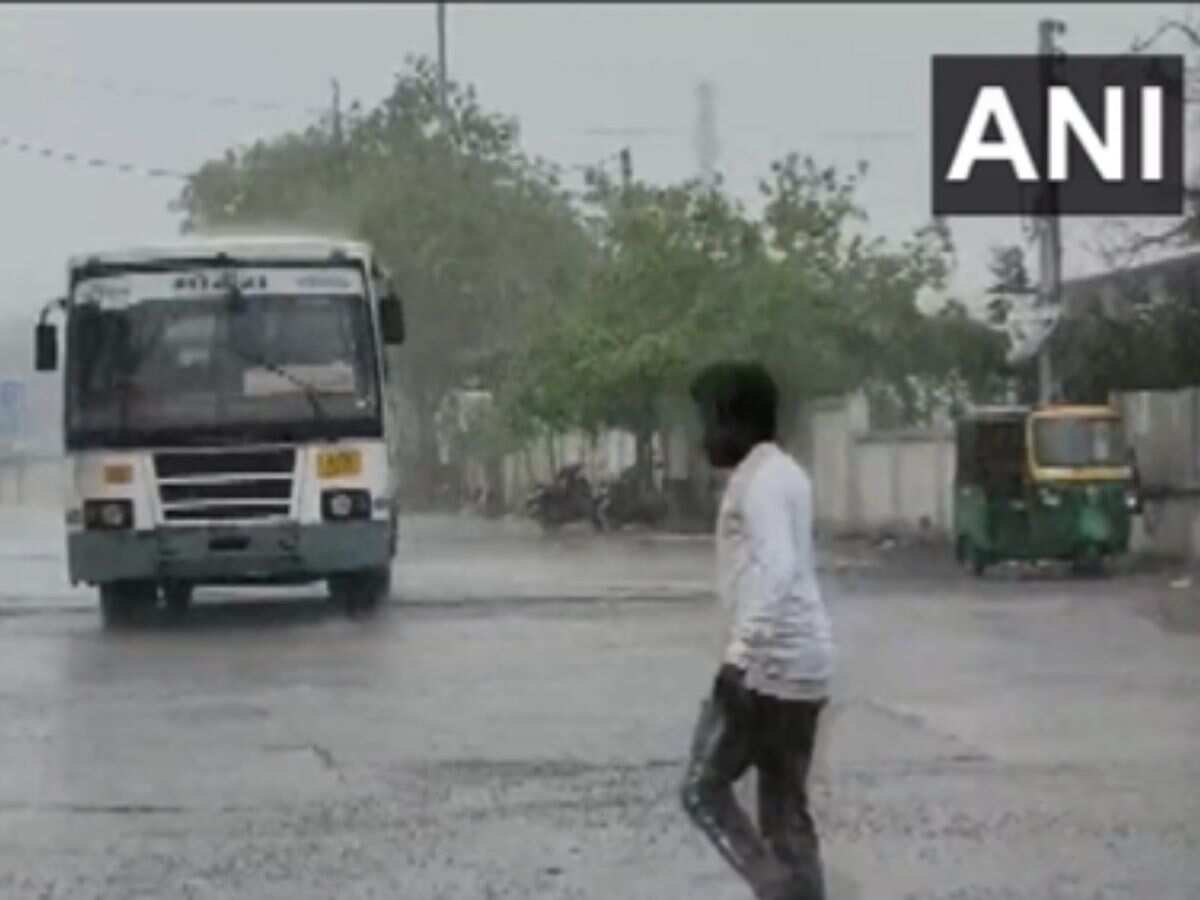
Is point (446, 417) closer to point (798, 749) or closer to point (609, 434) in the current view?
point (609, 434)

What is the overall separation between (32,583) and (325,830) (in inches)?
829

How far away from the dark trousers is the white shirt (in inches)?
5.5

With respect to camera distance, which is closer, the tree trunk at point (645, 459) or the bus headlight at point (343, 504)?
the bus headlight at point (343, 504)

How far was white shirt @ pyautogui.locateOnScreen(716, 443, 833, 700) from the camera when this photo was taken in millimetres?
8562

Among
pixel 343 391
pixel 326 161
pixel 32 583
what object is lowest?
pixel 32 583

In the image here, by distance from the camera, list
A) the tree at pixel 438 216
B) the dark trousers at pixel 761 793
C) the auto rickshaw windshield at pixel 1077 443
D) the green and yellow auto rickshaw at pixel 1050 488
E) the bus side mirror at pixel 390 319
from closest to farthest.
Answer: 1. the dark trousers at pixel 761 793
2. the bus side mirror at pixel 390 319
3. the green and yellow auto rickshaw at pixel 1050 488
4. the auto rickshaw windshield at pixel 1077 443
5. the tree at pixel 438 216

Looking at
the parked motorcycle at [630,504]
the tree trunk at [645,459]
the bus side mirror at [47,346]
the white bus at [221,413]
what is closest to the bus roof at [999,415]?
the white bus at [221,413]

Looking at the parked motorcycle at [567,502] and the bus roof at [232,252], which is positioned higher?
the bus roof at [232,252]

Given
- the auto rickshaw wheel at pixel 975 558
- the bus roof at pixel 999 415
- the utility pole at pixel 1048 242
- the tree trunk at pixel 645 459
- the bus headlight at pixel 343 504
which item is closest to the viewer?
the bus headlight at pixel 343 504

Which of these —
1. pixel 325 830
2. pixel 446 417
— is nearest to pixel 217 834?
pixel 325 830

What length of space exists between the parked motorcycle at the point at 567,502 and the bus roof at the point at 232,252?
25.2 meters

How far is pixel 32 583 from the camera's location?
3219 cm

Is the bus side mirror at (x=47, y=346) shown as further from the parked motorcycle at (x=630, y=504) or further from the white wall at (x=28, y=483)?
the parked motorcycle at (x=630, y=504)

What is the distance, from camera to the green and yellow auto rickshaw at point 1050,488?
98.5 ft
